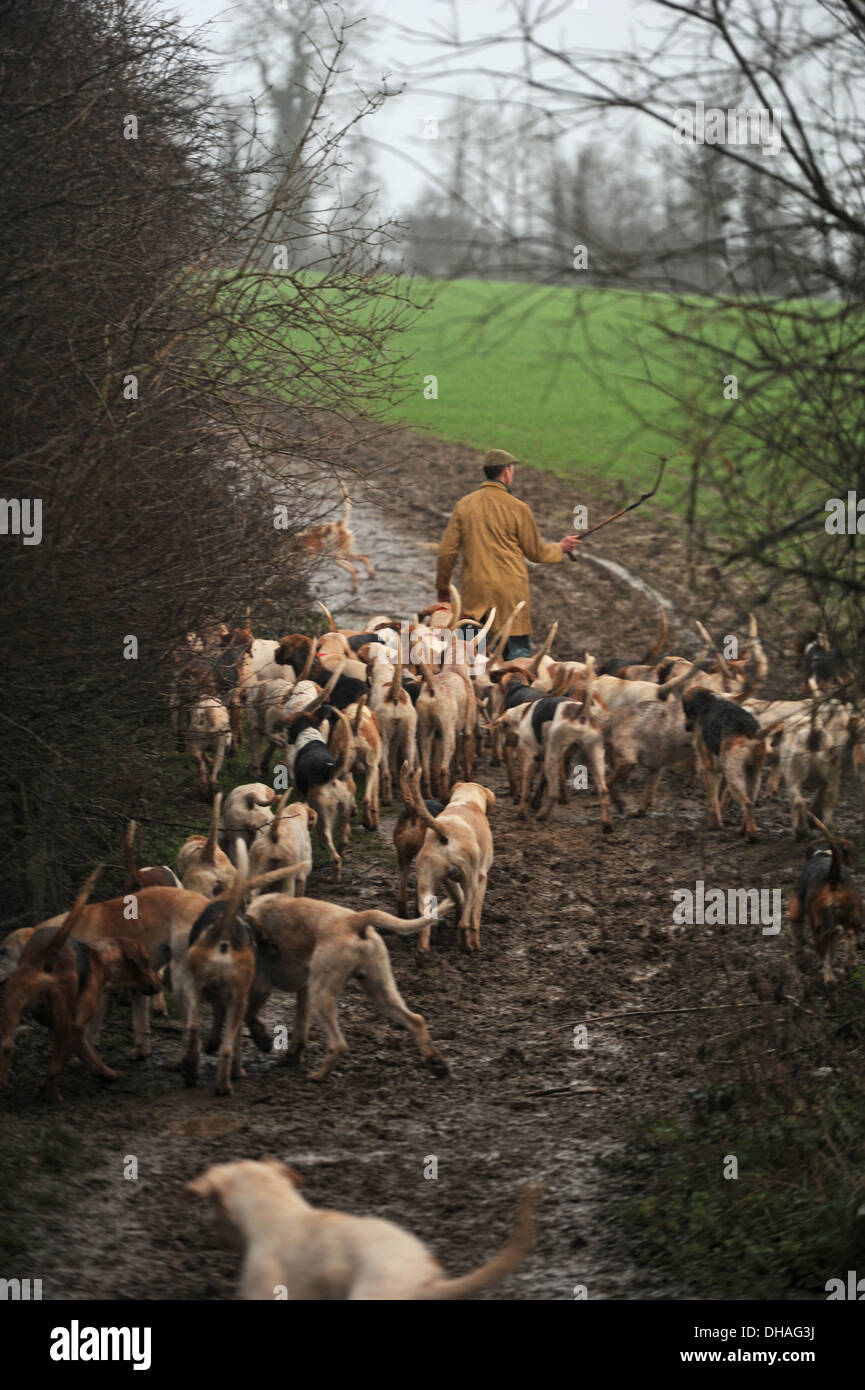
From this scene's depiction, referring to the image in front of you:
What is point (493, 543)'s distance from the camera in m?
13.9

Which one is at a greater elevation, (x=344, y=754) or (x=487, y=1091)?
(x=344, y=754)

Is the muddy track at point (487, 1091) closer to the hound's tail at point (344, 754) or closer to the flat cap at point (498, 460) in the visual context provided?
the hound's tail at point (344, 754)

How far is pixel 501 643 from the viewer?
1312 centimetres

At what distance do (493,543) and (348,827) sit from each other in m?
4.30

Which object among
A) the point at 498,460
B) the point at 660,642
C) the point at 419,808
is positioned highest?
the point at 498,460

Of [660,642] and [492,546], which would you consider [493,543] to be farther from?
[660,642]

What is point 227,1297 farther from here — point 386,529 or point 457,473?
point 457,473

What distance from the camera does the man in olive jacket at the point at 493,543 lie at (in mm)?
13844

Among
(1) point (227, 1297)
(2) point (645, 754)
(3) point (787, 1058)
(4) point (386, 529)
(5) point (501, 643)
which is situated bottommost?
(1) point (227, 1297)

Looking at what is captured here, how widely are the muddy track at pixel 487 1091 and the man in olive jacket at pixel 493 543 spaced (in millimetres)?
3363

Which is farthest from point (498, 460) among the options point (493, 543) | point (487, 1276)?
point (487, 1276)

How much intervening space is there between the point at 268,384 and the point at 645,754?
3.91m
